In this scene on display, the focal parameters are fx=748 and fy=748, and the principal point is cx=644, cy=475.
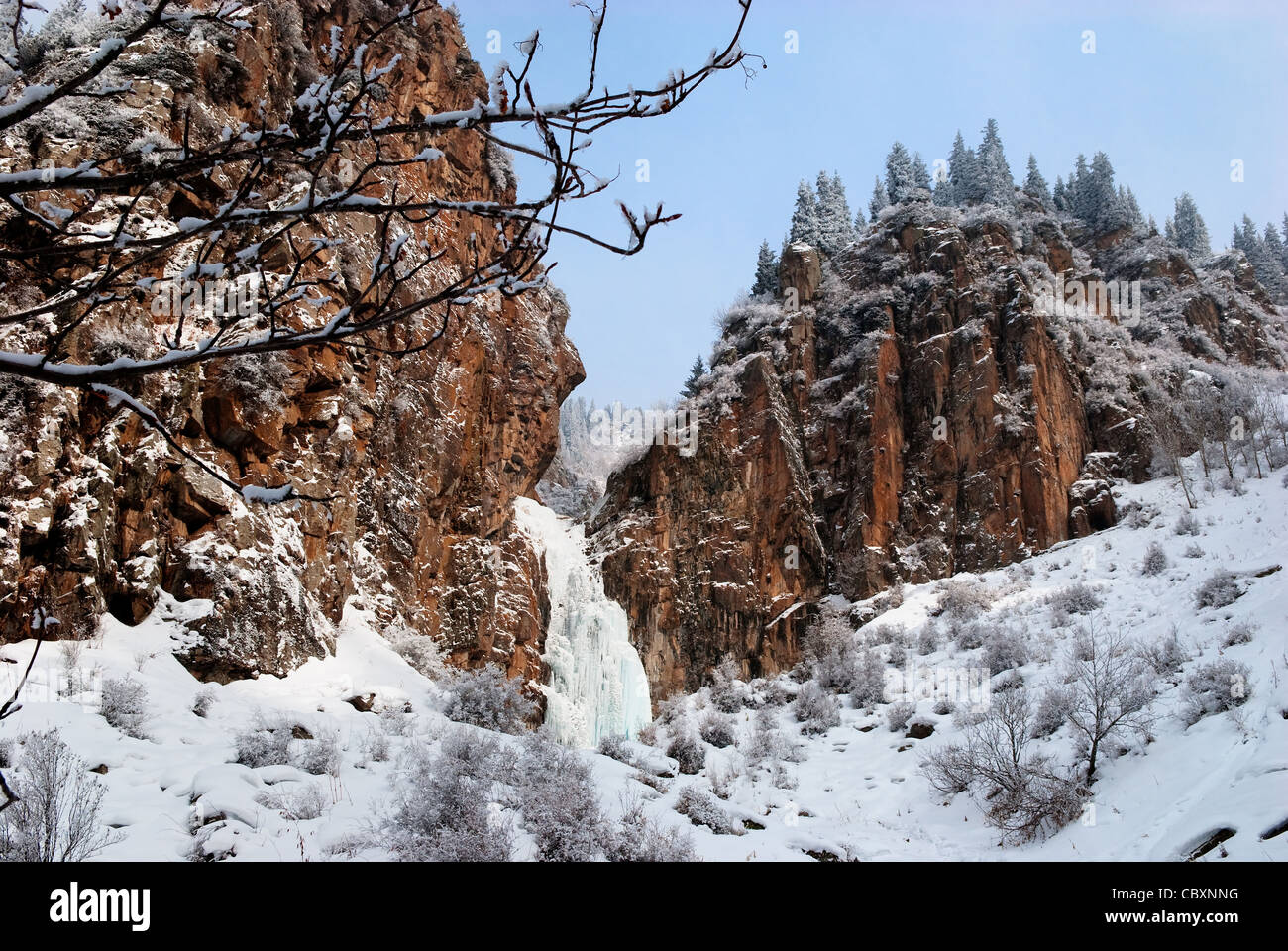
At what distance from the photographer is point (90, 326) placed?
32.3ft

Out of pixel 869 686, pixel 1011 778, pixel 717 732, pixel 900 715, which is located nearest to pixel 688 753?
pixel 717 732

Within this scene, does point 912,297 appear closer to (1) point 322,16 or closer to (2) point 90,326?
(1) point 322,16

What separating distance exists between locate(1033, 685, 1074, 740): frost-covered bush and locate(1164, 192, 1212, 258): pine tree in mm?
56218

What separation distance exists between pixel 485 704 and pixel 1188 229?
6502 cm

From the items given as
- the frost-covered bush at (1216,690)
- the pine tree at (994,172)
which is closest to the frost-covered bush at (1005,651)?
the frost-covered bush at (1216,690)

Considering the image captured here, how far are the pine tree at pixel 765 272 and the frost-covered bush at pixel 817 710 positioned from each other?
2634 cm

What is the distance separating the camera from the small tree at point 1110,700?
946 centimetres

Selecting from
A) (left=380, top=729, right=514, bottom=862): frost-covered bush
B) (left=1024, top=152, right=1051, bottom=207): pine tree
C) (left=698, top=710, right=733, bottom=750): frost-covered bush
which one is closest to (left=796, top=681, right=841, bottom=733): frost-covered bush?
(left=698, top=710, right=733, bottom=750): frost-covered bush

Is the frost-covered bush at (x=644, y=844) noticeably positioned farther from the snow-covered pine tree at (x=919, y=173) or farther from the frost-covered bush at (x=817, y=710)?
the snow-covered pine tree at (x=919, y=173)

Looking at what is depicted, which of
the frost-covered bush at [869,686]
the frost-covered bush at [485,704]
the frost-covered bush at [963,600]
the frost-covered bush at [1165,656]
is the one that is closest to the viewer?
the frost-covered bush at [1165,656]

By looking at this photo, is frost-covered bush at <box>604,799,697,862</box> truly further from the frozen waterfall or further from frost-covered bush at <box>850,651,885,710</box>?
the frozen waterfall

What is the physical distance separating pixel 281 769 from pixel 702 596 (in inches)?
830
